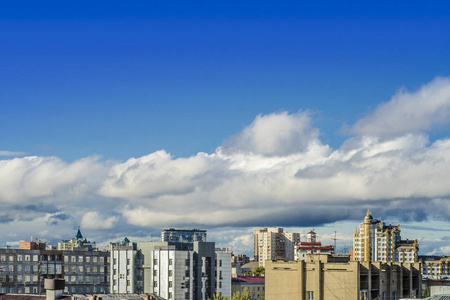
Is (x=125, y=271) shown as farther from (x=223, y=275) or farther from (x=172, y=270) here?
(x=223, y=275)

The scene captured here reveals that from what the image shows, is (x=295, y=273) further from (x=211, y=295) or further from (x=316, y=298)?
(x=211, y=295)

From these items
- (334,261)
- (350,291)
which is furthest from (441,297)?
(334,261)

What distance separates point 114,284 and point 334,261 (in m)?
75.6

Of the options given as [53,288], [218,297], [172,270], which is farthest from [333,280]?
[172,270]

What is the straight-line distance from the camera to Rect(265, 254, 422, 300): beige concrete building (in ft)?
401

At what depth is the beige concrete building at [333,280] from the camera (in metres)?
122

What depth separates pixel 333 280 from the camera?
123250 millimetres

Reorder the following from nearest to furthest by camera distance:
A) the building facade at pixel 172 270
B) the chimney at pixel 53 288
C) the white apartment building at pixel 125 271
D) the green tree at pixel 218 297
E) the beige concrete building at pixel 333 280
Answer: the chimney at pixel 53 288 → the beige concrete building at pixel 333 280 → the green tree at pixel 218 297 → the building facade at pixel 172 270 → the white apartment building at pixel 125 271

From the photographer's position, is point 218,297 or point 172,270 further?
point 172,270

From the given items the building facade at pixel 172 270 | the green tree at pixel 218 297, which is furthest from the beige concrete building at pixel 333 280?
the building facade at pixel 172 270

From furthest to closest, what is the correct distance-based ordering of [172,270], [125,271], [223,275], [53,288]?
[125,271]
[223,275]
[172,270]
[53,288]

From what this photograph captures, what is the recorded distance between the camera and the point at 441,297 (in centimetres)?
7462

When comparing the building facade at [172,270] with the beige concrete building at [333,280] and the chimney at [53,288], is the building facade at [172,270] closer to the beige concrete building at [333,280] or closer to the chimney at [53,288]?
the beige concrete building at [333,280]

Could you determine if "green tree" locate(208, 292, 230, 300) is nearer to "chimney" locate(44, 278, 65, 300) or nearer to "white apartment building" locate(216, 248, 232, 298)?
"white apartment building" locate(216, 248, 232, 298)
